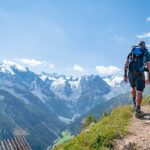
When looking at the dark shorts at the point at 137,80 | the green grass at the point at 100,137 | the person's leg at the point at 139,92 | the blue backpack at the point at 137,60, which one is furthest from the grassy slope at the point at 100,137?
the blue backpack at the point at 137,60

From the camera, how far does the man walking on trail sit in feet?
56.5

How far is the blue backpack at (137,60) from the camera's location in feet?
56.5

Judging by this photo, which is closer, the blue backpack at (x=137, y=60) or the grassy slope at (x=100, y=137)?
the grassy slope at (x=100, y=137)

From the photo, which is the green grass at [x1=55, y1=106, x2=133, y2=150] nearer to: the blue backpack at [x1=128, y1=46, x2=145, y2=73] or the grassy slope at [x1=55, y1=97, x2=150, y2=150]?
the grassy slope at [x1=55, y1=97, x2=150, y2=150]

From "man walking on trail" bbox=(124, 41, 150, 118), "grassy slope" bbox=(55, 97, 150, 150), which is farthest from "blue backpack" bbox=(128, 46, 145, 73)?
"grassy slope" bbox=(55, 97, 150, 150)

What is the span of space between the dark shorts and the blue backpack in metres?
0.23

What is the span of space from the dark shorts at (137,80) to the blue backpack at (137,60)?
232mm

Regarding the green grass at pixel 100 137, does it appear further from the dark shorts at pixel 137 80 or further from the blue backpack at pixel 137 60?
the blue backpack at pixel 137 60

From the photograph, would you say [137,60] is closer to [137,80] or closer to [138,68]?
[138,68]

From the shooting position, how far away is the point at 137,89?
1739cm

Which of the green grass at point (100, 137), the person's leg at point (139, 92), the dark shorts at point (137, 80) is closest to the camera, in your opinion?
the green grass at point (100, 137)

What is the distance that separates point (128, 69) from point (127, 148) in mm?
5767

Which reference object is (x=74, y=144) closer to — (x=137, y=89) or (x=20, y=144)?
(x=20, y=144)

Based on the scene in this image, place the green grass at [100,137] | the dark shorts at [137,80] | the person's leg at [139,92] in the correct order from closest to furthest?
the green grass at [100,137], the person's leg at [139,92], the dark shorts at [137,80]
